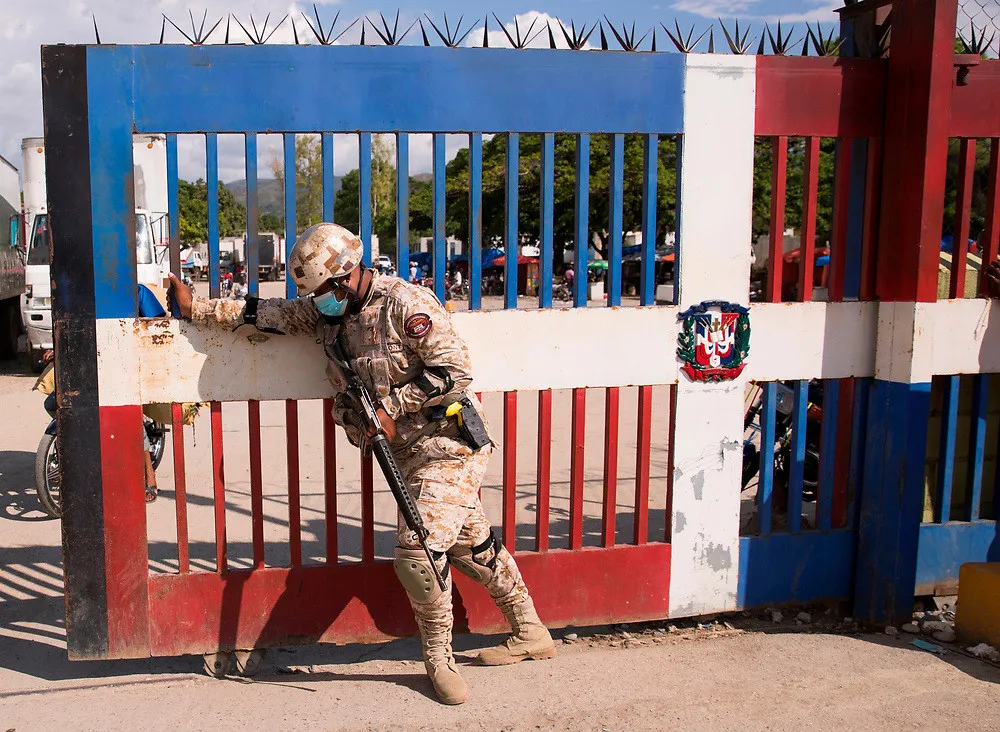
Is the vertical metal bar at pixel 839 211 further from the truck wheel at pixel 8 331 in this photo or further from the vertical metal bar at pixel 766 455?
the truck wheel at pixel 8 331

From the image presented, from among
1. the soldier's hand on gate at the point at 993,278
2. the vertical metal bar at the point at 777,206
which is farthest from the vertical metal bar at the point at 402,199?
the soldier's hand on gate at the point at 993,278

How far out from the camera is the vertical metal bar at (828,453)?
4.16 meters

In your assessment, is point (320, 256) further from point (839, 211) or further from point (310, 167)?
point (310, 167)

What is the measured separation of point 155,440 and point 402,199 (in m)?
4.03

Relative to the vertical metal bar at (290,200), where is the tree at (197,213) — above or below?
above

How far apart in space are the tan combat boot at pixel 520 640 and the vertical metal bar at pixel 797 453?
133 centimetres

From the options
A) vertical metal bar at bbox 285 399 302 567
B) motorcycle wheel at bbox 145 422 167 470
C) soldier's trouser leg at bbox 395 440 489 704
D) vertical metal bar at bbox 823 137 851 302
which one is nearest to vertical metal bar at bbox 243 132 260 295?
vertical metal bar at bbox 285 399 302 567

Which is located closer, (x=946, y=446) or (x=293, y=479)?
(x=293, y=479)

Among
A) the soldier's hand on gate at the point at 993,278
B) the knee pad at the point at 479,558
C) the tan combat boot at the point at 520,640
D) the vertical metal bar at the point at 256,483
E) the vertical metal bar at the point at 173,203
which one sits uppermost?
the vertical metal bar at the point at 173,203

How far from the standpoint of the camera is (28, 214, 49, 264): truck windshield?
510 inches

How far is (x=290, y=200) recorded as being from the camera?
11.9ft

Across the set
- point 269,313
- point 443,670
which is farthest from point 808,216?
point 443,670

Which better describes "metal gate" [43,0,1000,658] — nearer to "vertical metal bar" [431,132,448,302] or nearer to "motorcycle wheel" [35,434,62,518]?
"vertical metal bar" [431,132,448,302]

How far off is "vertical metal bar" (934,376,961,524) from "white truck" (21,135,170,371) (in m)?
9.18
